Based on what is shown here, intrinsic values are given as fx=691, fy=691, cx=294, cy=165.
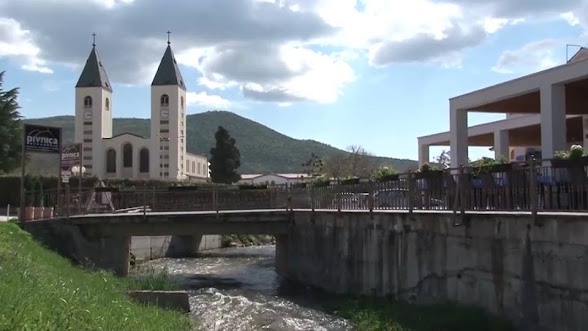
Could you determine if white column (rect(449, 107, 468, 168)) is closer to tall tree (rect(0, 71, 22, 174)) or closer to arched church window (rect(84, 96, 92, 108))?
tall tree (rect(0, 71, 22, 174))

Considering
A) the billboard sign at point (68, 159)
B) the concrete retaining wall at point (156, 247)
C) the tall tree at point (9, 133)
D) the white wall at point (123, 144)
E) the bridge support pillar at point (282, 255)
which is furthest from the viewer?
the white wall at point (123, 144)

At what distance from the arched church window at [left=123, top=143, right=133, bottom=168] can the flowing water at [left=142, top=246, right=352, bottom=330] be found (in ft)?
201

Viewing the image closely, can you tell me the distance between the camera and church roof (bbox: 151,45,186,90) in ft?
307

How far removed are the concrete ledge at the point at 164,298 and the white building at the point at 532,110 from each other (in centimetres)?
1329

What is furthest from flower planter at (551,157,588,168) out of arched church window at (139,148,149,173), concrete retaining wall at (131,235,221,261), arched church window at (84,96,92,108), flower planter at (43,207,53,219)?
arched church window at (84,96,92,108)

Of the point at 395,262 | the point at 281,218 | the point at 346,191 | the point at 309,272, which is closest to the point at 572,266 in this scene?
the point at 395,262

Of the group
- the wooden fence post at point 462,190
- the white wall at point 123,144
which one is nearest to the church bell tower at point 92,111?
the white wall at point 123,144

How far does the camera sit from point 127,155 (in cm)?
9575

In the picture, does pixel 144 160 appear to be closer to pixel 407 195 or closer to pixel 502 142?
pixel 502 142

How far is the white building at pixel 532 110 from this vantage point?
23.9m

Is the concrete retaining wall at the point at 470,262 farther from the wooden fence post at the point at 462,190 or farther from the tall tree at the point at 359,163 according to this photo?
the tall tree at the point at 359,163

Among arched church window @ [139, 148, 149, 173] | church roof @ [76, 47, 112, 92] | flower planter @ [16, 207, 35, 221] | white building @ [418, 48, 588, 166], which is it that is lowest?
flower planter @ [16, 207, 35, 221]

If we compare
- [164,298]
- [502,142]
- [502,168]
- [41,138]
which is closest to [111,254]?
[41,138]

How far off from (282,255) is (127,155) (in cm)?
7041
